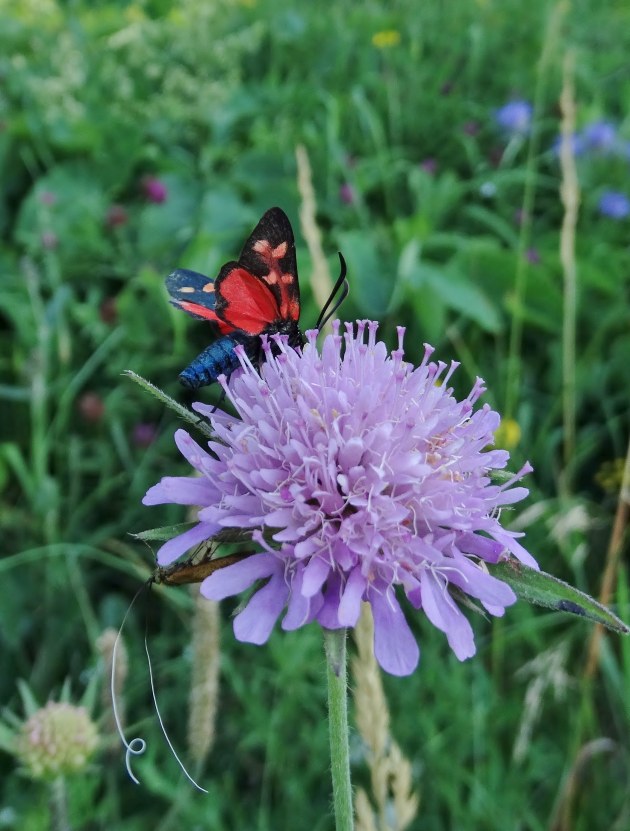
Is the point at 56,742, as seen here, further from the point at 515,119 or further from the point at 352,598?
the point at 515,119

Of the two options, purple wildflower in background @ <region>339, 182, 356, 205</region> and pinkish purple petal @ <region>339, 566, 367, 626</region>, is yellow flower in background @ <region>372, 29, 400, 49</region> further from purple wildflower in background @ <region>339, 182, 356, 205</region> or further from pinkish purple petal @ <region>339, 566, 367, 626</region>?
pinkish purple petal @ <region>339, 566, 367, 626</region>

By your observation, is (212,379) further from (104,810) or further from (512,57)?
(512,57)

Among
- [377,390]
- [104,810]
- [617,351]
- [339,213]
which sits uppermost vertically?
[339,213]

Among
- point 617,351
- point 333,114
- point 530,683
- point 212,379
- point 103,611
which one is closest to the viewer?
point 212,379

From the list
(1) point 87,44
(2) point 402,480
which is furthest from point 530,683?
(1) point 87,44

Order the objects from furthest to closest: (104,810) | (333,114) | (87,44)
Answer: (87,44) < (333,114) < (104,810)

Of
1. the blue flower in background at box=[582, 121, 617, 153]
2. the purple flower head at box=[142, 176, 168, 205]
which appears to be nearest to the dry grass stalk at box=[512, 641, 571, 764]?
the purple flower head at box=[142, 176, 168, 205]

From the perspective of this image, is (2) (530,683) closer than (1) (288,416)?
No

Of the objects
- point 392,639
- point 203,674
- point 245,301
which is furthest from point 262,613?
point 203,674

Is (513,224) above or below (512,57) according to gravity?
below
